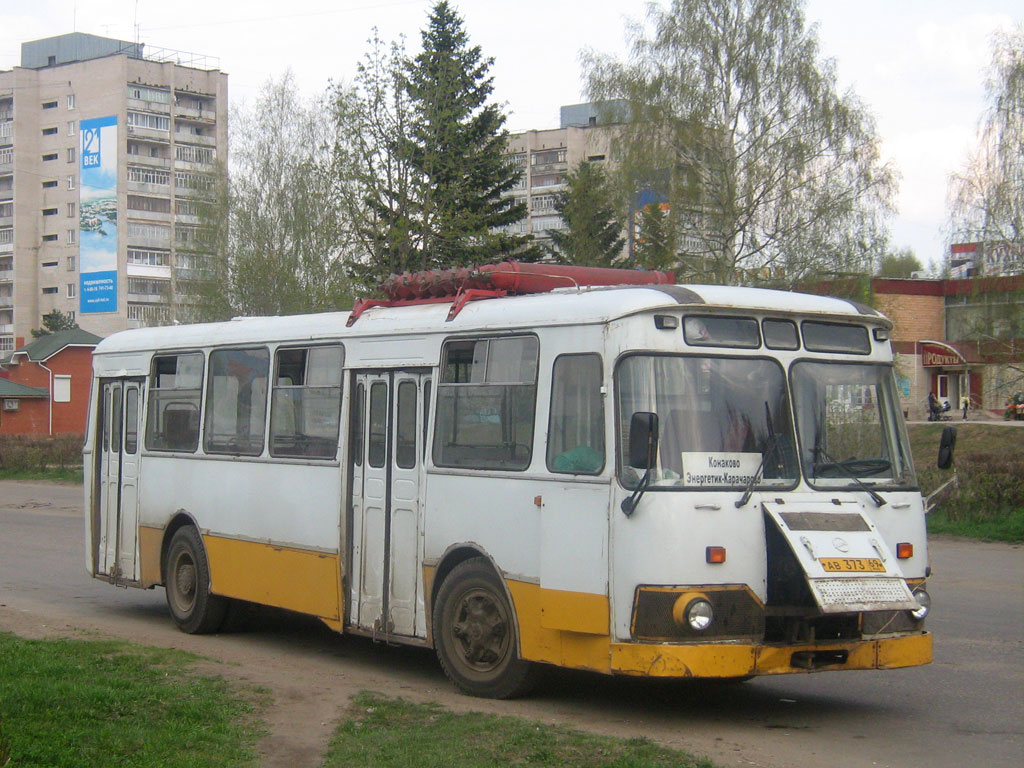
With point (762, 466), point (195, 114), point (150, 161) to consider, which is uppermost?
point (195, 114)

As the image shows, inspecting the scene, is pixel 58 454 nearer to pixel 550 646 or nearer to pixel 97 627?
pixel 97 627

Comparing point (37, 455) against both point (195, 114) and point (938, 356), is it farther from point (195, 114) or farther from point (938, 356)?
point (195, 114)

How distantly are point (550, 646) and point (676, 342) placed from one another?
2.11 metres

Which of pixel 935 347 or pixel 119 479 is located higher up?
pixel 935 347

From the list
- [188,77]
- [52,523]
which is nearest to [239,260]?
[52,523]

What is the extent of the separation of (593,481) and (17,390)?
6563 cm

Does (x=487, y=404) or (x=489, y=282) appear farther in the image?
(x=489, y=282)

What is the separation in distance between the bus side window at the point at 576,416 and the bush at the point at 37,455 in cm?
3592

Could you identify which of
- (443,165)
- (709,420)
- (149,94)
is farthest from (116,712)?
(149,94)

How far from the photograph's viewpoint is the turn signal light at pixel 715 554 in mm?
7871

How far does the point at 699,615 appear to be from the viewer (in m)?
7.79

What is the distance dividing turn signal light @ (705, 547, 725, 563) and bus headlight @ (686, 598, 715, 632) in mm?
254

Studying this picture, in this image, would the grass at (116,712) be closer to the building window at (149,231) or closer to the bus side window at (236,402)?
the bus side window at (236,402)

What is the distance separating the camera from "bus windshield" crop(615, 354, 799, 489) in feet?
26.3
